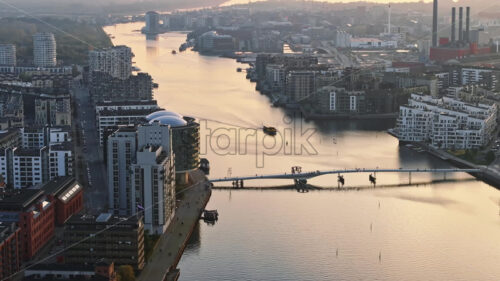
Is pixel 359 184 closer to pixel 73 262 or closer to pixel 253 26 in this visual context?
pixel 73 262

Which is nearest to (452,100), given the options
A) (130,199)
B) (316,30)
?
(130,199)

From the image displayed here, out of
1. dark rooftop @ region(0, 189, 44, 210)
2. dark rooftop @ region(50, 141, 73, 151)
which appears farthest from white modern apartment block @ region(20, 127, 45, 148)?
dark rooftop @ region(0, 189, 44, 210)

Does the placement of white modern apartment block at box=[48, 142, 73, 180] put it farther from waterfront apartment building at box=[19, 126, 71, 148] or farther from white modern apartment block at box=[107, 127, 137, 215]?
waterfront apartment building at box=[19, 126, 71, 148]

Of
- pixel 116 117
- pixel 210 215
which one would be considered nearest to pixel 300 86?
pixel 116 117

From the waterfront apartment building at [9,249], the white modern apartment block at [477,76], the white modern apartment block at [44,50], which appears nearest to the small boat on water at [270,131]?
the white modern apartment block at [477,76]

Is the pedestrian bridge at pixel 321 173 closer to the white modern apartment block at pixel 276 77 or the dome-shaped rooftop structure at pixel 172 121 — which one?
the dome-shaped rooftop structure at pixel 172 121
